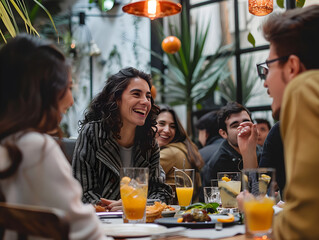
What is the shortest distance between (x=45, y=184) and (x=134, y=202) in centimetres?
57

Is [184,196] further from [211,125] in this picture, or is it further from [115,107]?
[211,125]

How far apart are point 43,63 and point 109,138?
5.02ft

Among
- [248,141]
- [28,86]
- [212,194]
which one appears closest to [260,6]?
[248,141]

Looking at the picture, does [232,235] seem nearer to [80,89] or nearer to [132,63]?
[132,63]

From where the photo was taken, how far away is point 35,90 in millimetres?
1094

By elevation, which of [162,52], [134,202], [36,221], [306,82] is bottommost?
[134,202]

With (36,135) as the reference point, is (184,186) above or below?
below

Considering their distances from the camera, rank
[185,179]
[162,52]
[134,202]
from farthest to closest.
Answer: [162,52], [185,179], [134,202]

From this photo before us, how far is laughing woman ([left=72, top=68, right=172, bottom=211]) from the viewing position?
2508 millimetres

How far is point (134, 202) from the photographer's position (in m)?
1.52

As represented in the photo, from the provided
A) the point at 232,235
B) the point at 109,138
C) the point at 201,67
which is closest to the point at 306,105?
the point at 232,235

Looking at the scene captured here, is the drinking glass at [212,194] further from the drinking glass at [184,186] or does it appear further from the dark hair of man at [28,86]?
the dark hair of man at [28,86]

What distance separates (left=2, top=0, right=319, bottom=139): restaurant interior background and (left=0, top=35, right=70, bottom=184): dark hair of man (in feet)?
14.3

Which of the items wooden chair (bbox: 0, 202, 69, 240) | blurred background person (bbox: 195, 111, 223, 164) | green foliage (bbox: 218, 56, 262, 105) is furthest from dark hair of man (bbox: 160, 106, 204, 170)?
wooden chair (bbox: 0, 202, 69, 240)
